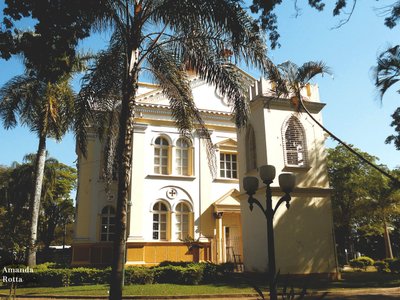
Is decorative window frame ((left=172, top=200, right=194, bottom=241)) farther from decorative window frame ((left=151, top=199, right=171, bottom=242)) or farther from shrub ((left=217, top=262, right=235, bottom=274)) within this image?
shrub ((left=217, top=262, right=235, bottom=274))

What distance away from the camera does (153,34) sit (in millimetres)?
10930

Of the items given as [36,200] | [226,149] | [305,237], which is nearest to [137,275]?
[36,200]

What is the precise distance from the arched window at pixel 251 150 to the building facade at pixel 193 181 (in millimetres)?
42

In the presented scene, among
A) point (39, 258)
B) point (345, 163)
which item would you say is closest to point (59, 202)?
point (39, 258)

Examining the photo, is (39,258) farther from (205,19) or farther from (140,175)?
(205,19)

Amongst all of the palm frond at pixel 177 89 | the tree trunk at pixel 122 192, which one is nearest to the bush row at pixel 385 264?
the palm frond at pixel 177 89

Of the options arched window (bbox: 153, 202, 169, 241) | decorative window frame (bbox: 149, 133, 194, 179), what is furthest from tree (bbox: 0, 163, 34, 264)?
decorative window frame (bbox: 149, 133, 194, 179)

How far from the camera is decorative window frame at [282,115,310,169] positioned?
1625cm

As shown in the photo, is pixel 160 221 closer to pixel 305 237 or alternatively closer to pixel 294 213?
→ pixel 294 213

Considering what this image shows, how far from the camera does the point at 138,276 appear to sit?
15938mm

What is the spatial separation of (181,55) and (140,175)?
12541 millimetres

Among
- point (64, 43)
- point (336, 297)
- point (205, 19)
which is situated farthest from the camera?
point (336, 297)

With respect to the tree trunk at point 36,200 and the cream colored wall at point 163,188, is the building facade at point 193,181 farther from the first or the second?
the tree trunk at point 36,200

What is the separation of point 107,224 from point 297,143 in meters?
12.0
